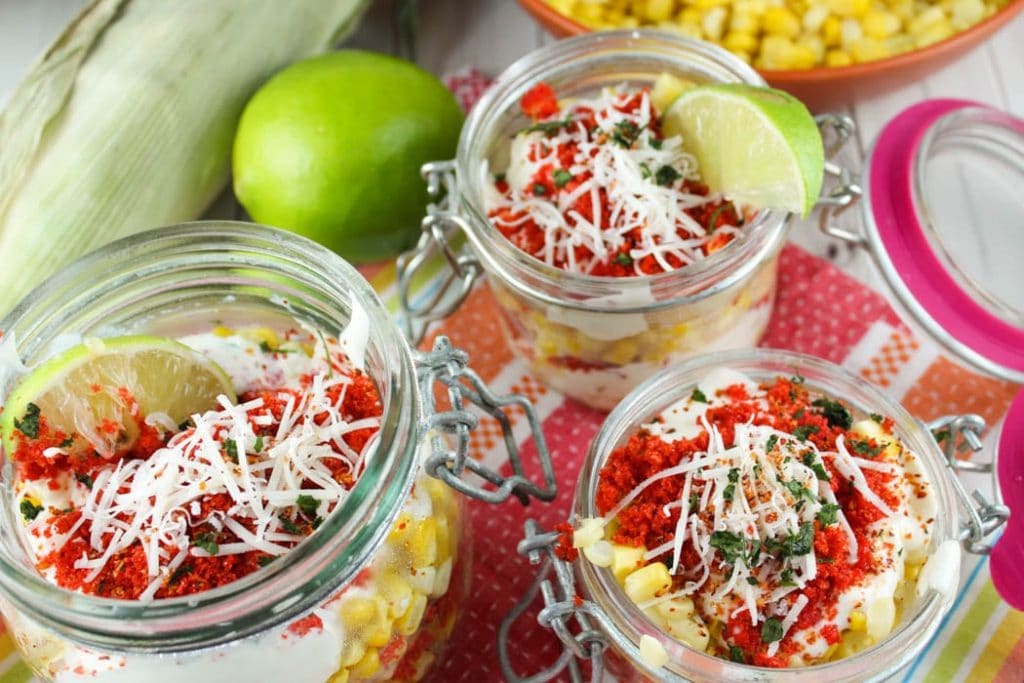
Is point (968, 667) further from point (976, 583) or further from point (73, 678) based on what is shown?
point (73, 678)

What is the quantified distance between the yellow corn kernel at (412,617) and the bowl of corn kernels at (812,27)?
38.2 inches

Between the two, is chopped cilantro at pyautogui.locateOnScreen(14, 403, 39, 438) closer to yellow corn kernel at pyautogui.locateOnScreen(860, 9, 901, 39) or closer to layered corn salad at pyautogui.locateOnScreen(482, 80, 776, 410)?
layered corn salad at pyautogui.locateOnScreen(482, 80, 776, 410)

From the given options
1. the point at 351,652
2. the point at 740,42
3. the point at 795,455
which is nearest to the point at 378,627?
the point at 351,652

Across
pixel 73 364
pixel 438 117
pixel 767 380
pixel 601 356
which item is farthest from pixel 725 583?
pixel 438 117

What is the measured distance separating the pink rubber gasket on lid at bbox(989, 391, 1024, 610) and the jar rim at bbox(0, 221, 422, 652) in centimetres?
76

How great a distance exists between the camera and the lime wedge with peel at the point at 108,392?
1122 mm

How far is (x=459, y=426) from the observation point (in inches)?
45.4

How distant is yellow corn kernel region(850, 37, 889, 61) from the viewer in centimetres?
180

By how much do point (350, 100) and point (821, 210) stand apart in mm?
731

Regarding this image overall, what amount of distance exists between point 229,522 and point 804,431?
62cm

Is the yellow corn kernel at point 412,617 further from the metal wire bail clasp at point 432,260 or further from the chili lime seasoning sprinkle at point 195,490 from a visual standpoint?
the metal wire bail clasp at point 432,260

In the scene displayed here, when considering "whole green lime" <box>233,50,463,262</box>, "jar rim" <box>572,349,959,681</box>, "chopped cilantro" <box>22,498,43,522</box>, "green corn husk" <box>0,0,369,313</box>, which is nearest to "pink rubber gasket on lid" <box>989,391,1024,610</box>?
"jar rim" <box>572,349,959,681</box>

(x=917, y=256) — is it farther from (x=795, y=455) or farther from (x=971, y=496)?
(x=795, y=455)

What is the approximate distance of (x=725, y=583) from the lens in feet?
3.64
